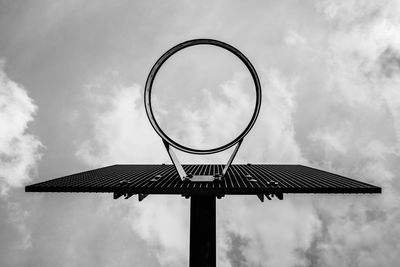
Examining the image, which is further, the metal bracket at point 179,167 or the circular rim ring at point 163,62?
the metal bracket at point 179,167

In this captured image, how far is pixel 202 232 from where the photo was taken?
50.8ft

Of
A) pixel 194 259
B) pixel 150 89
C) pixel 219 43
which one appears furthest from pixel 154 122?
pixel 194 259

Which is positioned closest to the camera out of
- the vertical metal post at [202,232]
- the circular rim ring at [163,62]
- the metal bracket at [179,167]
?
the circular rim ring at [163,62]

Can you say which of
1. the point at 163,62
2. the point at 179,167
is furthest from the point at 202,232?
the point at 163,62

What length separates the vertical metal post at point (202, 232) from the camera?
15.1 metres

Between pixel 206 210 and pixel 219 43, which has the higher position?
pixel 219 43

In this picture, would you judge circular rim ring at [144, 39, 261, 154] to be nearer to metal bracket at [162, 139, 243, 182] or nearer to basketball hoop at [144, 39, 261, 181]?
basketball hoop at [144, 39, 261, 181]

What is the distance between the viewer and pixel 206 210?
1592 centimetres

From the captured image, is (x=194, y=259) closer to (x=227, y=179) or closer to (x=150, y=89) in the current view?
(x=227, y=179)

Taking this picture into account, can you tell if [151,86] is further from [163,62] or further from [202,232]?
[202,232]

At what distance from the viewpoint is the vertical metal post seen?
1511cm

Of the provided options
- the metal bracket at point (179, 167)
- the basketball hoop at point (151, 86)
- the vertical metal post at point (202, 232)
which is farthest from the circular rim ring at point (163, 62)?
the vertical metal post at point (202, 232)

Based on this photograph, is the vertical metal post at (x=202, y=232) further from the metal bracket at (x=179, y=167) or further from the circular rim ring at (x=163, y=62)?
the circular rim ring at (x=163, y=62)

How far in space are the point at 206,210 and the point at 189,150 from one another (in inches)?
210
